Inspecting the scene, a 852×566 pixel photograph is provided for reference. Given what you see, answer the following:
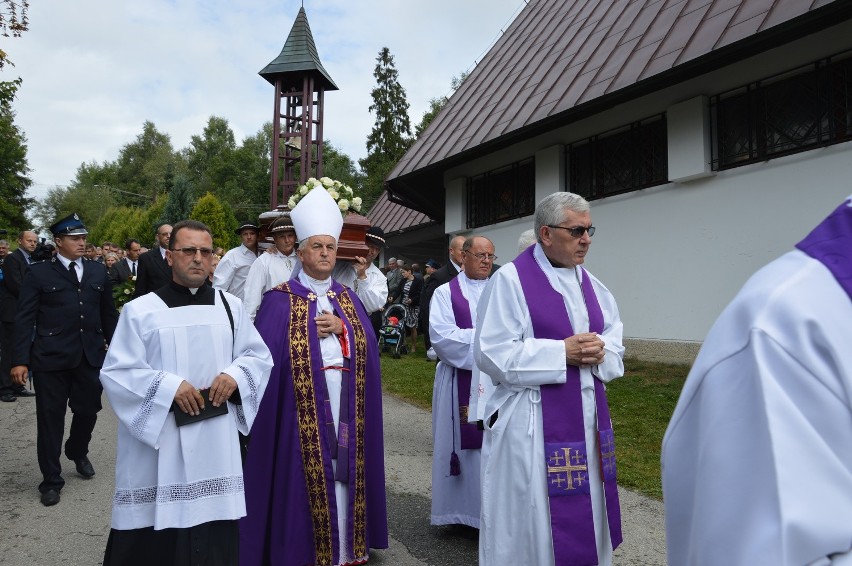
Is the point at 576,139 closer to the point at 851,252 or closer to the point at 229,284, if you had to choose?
the point at 229,284

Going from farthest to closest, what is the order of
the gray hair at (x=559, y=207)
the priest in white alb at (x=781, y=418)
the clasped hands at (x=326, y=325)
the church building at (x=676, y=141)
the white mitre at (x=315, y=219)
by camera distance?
1. the church building at (x=676, y=141)
2. the white mitre at (x=315, y=219)
3. the clasped hands at (x=326, y=325)
4. the gray hair at (x=559, y=207)
5. the priest in white alb at (x=781, y=418)

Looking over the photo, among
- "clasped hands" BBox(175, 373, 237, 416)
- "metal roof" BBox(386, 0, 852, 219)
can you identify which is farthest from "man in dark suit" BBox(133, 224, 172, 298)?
"metal roof" BBox(386, 0, 852, 219)

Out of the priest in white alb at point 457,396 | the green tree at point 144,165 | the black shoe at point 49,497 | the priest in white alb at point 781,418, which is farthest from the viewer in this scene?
the green tree at point 144,165

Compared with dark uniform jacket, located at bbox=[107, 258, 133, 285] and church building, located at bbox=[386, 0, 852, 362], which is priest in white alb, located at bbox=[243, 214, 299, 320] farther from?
dark uniform jacket, located at bbox=[107, 258, 133, 285]

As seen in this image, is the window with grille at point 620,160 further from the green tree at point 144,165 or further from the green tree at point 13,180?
the green tree at point 144,165

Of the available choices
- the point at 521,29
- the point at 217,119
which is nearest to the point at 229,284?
the point at 521,29

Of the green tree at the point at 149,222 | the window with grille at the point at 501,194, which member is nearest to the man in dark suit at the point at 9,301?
the window with grille at the point at 501,194

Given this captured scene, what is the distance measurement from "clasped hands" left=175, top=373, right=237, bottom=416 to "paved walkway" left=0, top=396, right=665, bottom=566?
1.67 m

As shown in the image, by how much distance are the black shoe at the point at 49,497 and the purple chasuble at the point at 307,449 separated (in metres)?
2.40

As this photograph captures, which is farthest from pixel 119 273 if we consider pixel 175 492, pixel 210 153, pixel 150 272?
pixel 210 153

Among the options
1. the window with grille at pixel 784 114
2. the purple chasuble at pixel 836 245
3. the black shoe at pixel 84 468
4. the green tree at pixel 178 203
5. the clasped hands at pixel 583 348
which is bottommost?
the black shoe at pixel 84 468

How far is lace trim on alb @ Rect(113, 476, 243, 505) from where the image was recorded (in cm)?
334

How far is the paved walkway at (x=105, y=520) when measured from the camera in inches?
179

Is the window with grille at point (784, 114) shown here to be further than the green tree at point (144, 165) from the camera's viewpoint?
No
